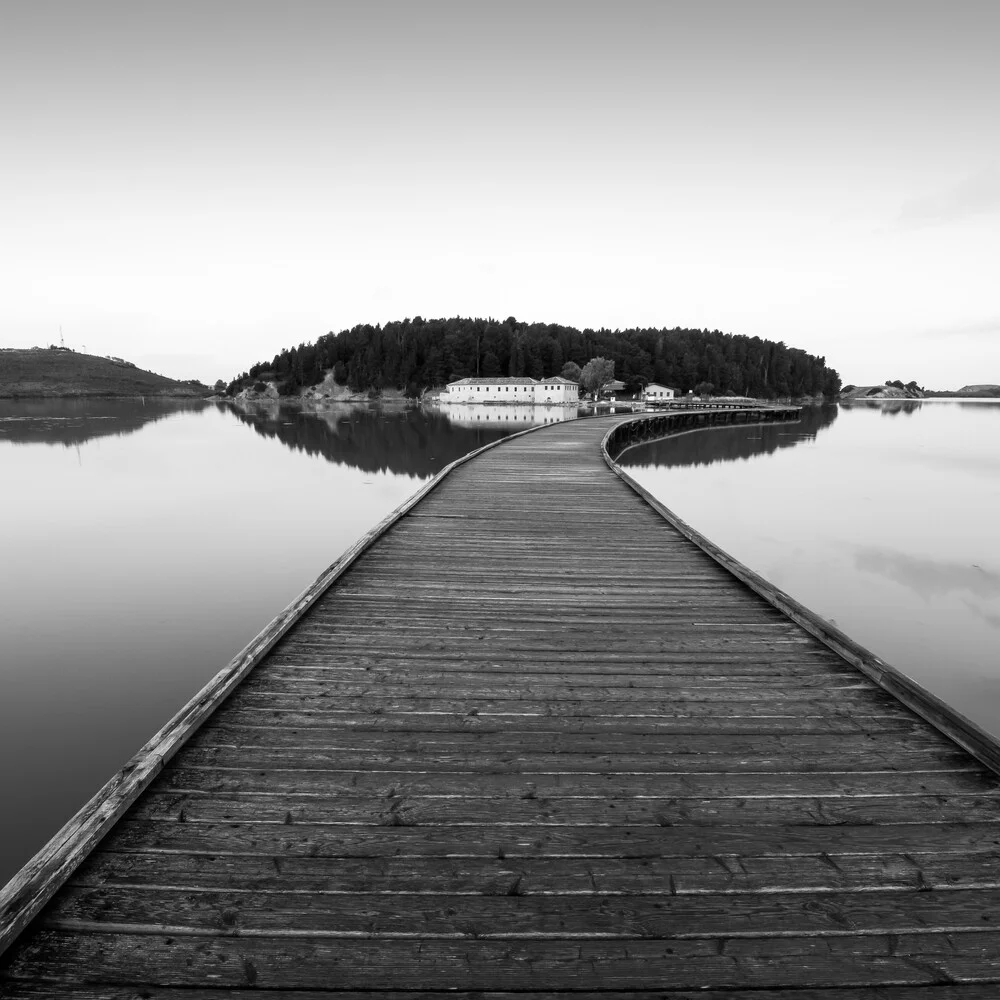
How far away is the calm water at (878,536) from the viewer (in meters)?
7.44

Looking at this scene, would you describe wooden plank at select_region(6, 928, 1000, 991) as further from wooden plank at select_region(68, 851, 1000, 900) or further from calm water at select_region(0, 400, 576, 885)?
calm water at select_region(0, 400, 576, 885)

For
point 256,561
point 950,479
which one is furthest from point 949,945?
point 950,479

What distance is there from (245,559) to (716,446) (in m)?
27.9

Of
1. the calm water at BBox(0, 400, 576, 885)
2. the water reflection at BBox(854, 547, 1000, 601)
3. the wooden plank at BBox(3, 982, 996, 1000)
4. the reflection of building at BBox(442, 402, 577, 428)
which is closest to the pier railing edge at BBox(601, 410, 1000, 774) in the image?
the wooden plank at BBox(3, 982, 996, 1000)

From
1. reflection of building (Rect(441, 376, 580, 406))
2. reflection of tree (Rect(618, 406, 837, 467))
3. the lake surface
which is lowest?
the lake surface

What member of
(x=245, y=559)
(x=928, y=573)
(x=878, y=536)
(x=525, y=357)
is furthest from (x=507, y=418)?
(x=525, y=357)

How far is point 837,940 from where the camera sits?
202cm

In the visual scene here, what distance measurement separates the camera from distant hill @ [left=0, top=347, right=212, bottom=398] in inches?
5405

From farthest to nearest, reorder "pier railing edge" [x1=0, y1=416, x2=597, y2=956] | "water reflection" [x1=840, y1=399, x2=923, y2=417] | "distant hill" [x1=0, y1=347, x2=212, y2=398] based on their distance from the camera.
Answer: "distant hill" [x1=0, y1=347, x2=212, y2=398] → "water reflection" [x1=840, y1=399, x2=923, y2=417] → "pier railing edge" [x1=0, y1=416, x2=597, y2=956]

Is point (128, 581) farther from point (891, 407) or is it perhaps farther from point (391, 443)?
point (891, 407)

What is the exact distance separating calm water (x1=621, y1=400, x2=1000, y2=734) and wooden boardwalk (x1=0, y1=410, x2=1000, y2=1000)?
4.02m

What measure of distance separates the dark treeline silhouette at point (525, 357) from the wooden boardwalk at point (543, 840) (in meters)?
105

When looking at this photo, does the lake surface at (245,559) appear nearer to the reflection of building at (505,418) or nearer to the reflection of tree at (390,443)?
the reflection of tree at (390,443)

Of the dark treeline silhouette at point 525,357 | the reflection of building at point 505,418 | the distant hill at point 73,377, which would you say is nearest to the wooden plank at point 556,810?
the reflection of building at point 505,418
